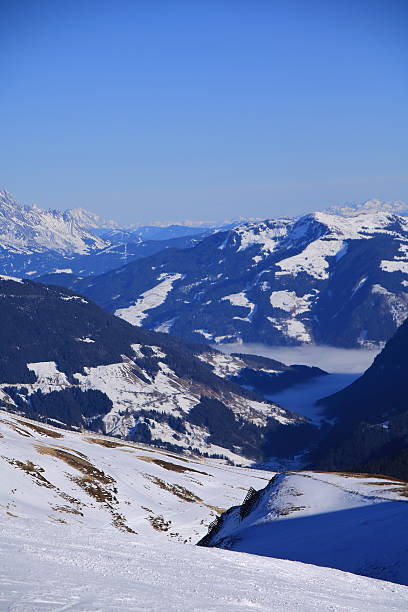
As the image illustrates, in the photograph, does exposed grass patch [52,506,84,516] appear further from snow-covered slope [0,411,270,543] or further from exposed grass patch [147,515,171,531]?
exposed grass patch [147,515,171,531]

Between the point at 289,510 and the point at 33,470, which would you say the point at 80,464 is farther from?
the point at 289,510

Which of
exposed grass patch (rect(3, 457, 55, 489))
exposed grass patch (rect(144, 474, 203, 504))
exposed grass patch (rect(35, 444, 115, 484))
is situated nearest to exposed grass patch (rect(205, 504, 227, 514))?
exposed grass patch (rect(144, 474, 203, 504))

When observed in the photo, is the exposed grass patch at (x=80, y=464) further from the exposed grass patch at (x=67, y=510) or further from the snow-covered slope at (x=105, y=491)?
the exposed grass patch at (x=67, y=510)

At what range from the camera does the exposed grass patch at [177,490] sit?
368 ft

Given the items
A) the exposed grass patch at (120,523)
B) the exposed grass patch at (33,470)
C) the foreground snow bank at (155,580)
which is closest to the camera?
the foreground snow bank at (155,580)

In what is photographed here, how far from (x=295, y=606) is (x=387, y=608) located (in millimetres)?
5765

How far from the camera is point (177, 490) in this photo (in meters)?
115

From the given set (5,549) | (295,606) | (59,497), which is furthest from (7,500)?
(295,606)

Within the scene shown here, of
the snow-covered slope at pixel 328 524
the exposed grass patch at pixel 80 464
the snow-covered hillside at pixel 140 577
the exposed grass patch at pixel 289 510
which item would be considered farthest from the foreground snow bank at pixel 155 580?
the exposed grass patch at pixel 80 464

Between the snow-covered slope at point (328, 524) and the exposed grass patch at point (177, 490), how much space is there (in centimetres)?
3051

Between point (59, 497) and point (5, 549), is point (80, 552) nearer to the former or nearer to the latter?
point (5, 549)

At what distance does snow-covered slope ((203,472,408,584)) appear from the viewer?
50469 mm

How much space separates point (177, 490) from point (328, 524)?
56733 millimetres

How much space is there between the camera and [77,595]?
30.8 metres
